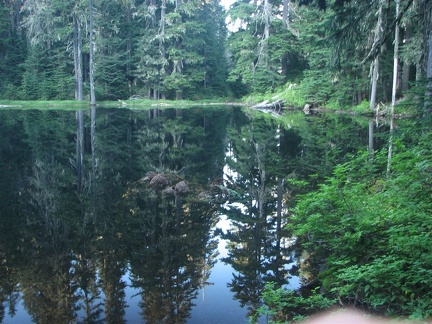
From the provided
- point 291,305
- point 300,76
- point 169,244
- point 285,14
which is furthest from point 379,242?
point 285,14

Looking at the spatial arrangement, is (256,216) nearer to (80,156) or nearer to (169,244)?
(169,244)

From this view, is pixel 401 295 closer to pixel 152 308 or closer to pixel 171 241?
pixel 152 308

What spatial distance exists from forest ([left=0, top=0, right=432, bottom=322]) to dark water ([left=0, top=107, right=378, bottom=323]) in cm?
38

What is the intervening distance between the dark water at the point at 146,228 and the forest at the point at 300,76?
381 millimetres

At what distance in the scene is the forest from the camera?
4.44 m

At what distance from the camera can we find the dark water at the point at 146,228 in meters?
5.10

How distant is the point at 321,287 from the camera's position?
4.93 m

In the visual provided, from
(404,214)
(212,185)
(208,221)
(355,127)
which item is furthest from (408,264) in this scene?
(355,127)

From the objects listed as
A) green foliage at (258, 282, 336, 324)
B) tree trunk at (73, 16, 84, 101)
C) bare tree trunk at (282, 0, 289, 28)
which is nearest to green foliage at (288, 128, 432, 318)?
green foliage at (258, 282, 336, 324)

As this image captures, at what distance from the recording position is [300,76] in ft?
141

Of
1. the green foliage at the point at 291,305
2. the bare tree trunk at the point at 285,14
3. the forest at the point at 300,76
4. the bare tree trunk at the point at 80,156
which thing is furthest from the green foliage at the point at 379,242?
the bare tree trunk at the point at 285,14

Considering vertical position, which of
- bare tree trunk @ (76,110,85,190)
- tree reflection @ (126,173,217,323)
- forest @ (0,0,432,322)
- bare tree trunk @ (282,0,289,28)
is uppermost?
bare tree trunk @ (282,0,289,28)

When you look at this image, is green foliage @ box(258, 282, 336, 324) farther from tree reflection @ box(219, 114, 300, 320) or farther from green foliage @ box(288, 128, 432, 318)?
tree reflection @ box(219, 114, 300, 320)

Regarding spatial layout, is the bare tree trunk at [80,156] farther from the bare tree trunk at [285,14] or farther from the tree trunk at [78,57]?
the bare tree trunk at [285,14]
